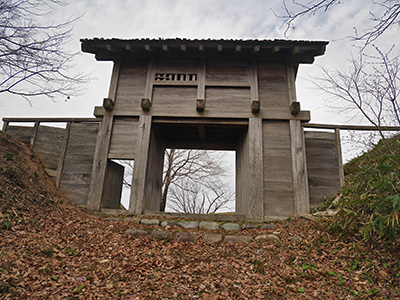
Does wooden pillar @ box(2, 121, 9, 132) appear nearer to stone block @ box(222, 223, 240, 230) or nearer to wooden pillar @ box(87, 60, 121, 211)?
wooden pillar @ box(87, 60, 121, 211)

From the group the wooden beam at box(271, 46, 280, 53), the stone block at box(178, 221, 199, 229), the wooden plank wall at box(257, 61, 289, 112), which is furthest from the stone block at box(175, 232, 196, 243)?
the wooden beam at box(271, 46, 280, 53)

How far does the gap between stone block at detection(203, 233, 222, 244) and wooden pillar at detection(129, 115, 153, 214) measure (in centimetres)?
227

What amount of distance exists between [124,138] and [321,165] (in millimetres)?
5477

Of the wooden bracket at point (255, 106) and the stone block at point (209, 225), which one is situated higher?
the wooden bracket at point (255, 106)

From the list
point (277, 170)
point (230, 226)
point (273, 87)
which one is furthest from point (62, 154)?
point (273, 87)

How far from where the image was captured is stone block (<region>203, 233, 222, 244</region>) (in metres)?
4.73

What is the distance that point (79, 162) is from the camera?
6.96 meters

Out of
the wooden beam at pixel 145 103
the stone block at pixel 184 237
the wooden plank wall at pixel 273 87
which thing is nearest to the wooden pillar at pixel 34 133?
the wooden beam at pixel 145 103

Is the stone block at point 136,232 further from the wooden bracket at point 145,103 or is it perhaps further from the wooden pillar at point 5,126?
the wooden pillar at point 5,126

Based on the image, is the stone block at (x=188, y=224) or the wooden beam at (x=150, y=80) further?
the wooden beam at (x=150, y=80)

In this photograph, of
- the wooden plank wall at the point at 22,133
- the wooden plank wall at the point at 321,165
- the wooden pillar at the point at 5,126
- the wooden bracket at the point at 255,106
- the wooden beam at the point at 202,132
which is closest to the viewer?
the wooden plank wall at the point at 321,165

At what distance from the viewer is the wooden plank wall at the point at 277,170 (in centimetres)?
635

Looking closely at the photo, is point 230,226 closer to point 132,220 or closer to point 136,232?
point 136,232

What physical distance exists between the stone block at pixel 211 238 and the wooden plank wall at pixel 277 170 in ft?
6.49
